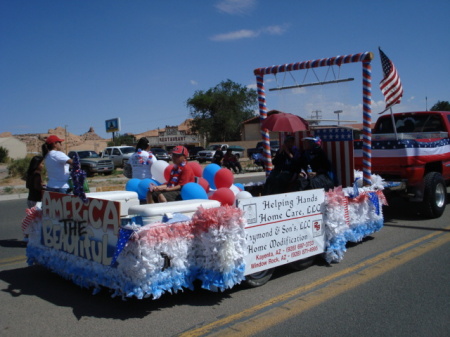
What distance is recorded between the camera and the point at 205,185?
6.64 metres

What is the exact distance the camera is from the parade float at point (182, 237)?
13.1ft

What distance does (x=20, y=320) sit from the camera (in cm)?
408

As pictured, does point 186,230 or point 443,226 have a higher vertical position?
point 186,230

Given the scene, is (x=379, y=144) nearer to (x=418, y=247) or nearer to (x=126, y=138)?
(x=418, y=247)

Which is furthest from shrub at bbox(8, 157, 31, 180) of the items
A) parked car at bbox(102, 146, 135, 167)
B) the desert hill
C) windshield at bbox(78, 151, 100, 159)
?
the desert hill

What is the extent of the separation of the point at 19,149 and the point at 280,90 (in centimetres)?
7157

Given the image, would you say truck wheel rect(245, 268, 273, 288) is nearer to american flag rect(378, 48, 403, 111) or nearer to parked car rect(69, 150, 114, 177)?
american flag rect(378, 48, 403, 111)

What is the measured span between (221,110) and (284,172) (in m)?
58.0

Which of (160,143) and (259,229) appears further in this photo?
(160,143)

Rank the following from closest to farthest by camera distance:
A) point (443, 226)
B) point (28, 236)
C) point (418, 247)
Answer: point (28, 236) → point (418, 247) → point (443, 226)

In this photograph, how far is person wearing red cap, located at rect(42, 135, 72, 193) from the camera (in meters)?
6.49

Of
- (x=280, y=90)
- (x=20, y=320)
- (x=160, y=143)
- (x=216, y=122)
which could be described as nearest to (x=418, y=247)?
(x=280, y=90)

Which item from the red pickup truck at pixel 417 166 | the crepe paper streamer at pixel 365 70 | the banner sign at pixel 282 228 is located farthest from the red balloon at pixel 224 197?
the red pickup truck at pixel 417 166

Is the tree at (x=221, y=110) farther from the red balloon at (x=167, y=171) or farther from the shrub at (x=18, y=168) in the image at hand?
the red balloon at (x=167, y=171)
